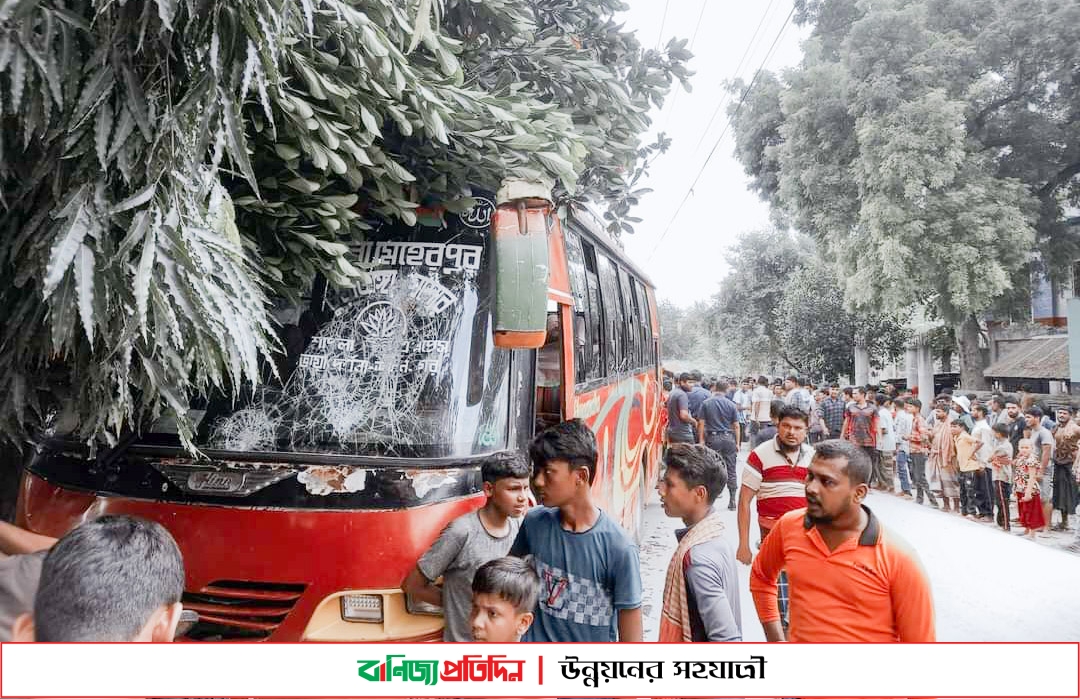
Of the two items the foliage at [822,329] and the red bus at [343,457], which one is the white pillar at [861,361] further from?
the red bus at [343,457]

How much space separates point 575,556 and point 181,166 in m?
1.68

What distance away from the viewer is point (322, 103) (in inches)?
107

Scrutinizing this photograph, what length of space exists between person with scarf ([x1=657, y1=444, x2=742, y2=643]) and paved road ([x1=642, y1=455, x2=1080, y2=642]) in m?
2.55

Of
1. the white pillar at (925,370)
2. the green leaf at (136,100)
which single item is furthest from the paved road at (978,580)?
the white pillar at (925,370)

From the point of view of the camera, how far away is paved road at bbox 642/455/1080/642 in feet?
17.0

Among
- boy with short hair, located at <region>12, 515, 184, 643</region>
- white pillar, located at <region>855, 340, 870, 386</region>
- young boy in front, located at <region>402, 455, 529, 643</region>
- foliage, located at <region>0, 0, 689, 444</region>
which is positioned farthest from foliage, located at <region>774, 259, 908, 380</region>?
boy with short hair, located at <region>12, 515, 184, 643</region>

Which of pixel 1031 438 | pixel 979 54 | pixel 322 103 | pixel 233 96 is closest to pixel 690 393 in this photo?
pixel 1031 438

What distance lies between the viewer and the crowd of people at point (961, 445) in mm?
8016

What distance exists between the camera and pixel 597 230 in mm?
5707

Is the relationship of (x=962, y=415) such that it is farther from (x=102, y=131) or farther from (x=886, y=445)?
(x=102, y=131)

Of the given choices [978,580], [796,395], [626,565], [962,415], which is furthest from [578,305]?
[796,395]

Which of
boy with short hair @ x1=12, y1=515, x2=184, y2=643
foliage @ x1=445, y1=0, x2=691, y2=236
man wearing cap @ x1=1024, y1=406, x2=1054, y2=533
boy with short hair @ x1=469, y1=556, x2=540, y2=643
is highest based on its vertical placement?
foliage @ x1=445, y1=0, x2=691, y2=236

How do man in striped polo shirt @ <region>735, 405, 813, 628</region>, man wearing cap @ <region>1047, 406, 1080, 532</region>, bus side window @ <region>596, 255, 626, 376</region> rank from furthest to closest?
man wearing cap @ <region>1047, 406, 1080, 532</region> → bus side window @ <region>596, 255, 626, 376</region> → man in striped polo shirt @ <region>735, 405, 813, 628</region>

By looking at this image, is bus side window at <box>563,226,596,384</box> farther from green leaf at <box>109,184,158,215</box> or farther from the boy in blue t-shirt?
green leaf at <box>109,184,158,215</box>
